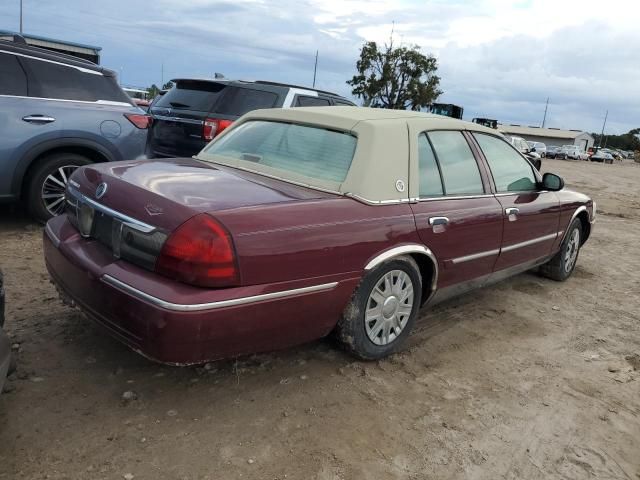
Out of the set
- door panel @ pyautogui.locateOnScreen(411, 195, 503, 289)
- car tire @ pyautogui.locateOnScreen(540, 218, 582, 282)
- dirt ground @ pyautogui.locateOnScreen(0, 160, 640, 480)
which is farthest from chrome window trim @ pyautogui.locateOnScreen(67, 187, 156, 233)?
car tire @ pyautogui.locateOnScreen(540, 218, 582, 282)

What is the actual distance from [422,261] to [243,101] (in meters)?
4.09

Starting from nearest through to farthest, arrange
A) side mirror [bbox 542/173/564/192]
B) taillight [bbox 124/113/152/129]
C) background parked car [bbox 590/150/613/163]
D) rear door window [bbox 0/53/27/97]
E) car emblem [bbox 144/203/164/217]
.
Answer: car emblem [bbox 144/203/164/217] → side mirror [bbox 542/173/564/192] → rear door window [bbox 0/53/27/97] → taillight [bbox 124/113/152/129] → background parked car [bbox 590/150/613/163]

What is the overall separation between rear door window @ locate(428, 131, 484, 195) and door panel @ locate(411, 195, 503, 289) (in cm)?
9

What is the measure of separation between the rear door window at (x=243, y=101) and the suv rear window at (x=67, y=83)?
1164 millimetres

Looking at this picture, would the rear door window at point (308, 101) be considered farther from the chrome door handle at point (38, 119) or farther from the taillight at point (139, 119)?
the chrome door handle at point (38, 119)

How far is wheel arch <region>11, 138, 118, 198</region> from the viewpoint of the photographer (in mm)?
5441

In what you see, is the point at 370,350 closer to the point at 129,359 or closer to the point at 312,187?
the point at 312,187

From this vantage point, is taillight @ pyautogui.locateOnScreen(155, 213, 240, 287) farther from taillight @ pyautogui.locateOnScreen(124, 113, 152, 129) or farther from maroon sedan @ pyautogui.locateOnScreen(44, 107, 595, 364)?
taillight @ pyautogui.locateOnScreen(124, 113, 152, 129)

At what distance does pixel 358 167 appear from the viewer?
3297 millimetres

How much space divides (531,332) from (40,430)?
3431 mm

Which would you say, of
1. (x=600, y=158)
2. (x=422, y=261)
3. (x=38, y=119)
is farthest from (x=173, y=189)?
(x=600, y=158)

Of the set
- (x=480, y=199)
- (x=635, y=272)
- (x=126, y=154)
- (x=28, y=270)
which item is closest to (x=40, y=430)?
(x=28, y=270)

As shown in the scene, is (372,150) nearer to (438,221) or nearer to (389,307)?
(438,221)

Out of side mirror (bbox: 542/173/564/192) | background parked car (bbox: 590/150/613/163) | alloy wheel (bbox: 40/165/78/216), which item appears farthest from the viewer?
background parked car (bbox: 590/150/613/163)
